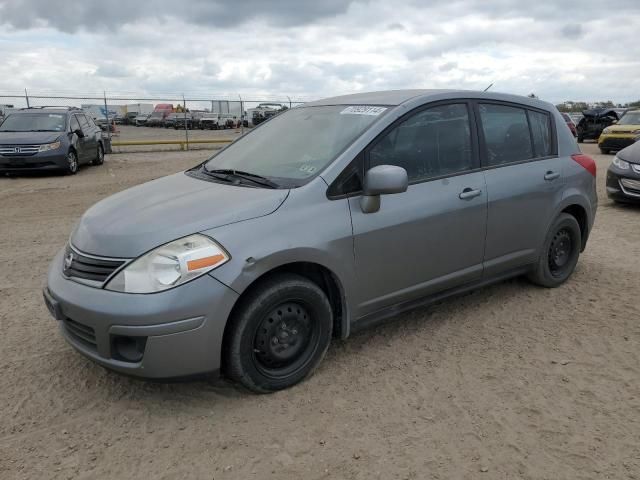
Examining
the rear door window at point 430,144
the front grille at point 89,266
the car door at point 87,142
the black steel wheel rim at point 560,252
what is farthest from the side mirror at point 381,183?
the car door at point 87,142

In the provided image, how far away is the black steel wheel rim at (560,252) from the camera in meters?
4.83

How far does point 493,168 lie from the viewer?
418 cm

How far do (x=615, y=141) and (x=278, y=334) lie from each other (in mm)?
18103

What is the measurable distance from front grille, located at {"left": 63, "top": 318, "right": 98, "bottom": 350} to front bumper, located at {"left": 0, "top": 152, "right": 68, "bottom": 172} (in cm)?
1023

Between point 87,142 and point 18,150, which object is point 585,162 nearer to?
point 18,150

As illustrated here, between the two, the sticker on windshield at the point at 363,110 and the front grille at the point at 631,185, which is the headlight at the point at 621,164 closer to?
the front grille at the point at 631,185

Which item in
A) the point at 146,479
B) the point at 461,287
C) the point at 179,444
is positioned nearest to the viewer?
the point at 146,479

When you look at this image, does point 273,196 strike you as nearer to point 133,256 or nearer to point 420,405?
point 133,256

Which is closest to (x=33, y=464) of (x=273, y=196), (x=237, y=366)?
(x=237, y=366)

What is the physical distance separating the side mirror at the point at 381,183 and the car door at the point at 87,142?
11.7m

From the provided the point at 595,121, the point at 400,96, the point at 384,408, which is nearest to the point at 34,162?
the point at 400,96

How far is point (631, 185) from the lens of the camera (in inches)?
333

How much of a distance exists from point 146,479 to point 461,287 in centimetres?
253

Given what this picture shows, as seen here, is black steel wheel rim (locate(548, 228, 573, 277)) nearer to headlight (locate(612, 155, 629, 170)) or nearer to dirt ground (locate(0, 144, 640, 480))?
dirt ground (locate(0, 144, 640, 480))
